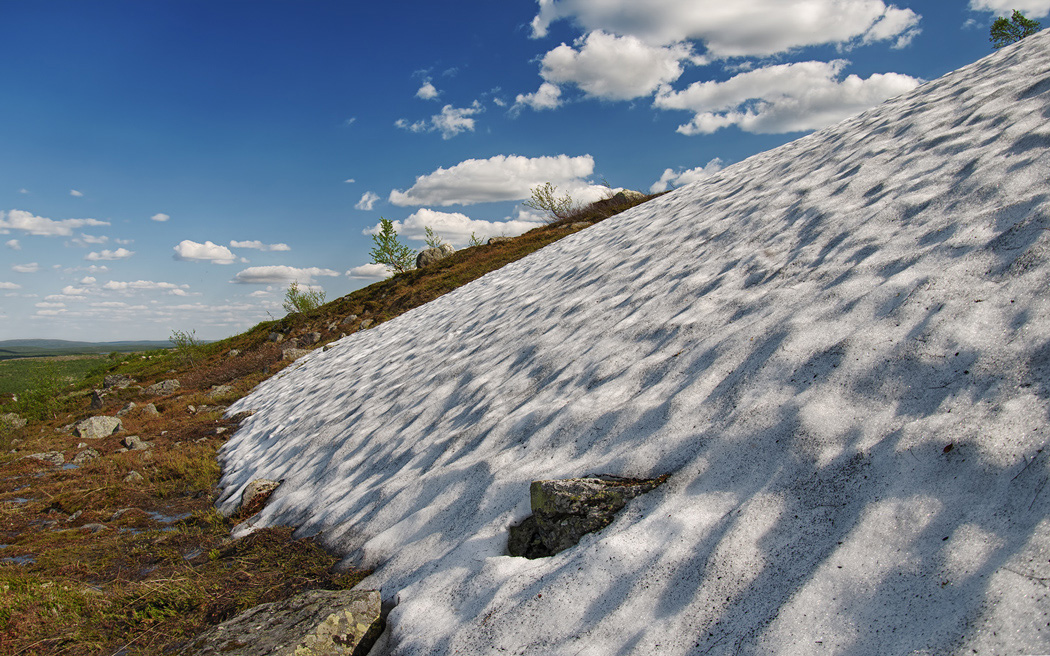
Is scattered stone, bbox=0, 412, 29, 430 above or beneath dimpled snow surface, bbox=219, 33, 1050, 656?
beneath

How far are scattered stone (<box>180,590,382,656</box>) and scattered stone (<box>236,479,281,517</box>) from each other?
8.69 ft

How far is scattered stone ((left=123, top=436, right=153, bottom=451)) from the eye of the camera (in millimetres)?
9664

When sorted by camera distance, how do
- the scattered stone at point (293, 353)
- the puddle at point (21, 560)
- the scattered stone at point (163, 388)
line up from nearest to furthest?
the puddle at point (21, 560)
the scattered stone at point (163, 388)
the scattered stone at point (293, 353)

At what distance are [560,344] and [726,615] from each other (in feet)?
11.6

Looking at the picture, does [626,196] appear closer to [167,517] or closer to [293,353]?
[293,353]

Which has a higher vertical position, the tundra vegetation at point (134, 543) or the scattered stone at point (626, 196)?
the scattered stone at point (626, 196)

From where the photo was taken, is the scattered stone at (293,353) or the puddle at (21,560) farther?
the scattered stone at (293,353)

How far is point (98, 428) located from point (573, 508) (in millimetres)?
13321

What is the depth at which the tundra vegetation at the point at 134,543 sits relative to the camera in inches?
133

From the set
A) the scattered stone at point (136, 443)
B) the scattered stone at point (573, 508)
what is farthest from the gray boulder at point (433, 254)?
the scattered stone at point (573, 508)

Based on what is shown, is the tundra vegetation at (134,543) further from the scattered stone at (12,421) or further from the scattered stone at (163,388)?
the scattered stone at (163,388)

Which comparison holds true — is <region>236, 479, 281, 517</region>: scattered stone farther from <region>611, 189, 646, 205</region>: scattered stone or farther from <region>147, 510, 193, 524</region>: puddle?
<region>611, 189, 646, 205</region>: scattered stone

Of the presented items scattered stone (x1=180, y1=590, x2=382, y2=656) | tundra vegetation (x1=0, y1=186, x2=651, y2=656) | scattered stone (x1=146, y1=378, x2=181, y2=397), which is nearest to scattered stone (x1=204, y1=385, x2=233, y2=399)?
tundra vegetation (x1=0, y1=186, x2=651, y2=656)

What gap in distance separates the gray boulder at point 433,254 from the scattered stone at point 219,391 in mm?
15838
